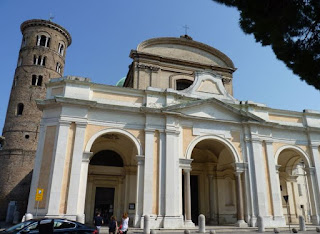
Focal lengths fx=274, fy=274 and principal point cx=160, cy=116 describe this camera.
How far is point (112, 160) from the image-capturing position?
718 inches

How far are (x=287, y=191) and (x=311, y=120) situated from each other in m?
5.64

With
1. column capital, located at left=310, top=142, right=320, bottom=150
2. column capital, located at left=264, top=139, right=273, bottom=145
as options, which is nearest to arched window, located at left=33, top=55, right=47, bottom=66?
column capital, located at left=264, top=139, right=273, bottom=145

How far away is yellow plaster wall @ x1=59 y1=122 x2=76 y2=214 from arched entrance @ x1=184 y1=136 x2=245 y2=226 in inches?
298

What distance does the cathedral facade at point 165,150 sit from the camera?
45.0ft

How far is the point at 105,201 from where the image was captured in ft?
57.7

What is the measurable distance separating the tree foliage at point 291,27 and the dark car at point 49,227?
7.90 metres

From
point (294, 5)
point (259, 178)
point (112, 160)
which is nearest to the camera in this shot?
point (294, 5)

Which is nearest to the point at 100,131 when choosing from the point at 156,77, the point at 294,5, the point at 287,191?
the point at 156,77

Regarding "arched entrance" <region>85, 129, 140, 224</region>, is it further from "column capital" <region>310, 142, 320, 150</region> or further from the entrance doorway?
"column capital" <region>310, 142, 320, 150</region>

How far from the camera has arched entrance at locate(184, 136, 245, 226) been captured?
18016 millimetres

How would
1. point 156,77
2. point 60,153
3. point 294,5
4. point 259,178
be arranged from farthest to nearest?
point 156,77 < point 259,178 < point 60,153 < point 294,5

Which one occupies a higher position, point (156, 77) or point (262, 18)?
point (156, 77)

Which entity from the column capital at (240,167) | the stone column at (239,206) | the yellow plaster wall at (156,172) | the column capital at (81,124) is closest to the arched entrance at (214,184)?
the column capital at (240,167)

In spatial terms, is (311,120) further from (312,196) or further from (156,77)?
(156,77)
